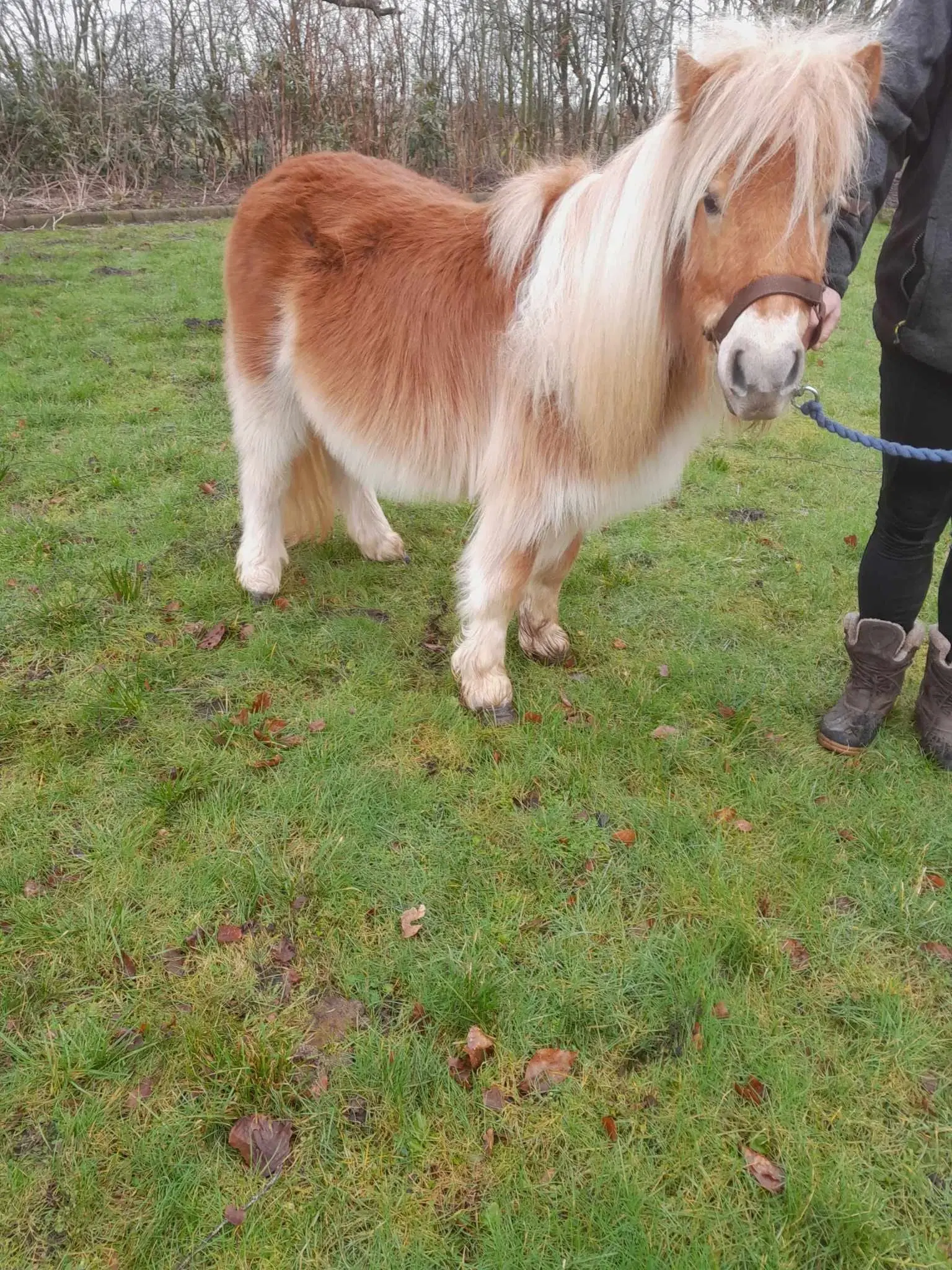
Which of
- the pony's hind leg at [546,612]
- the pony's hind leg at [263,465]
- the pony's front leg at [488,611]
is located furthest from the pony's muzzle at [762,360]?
the pony's hind leg at [263,465]

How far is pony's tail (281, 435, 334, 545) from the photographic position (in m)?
3.46

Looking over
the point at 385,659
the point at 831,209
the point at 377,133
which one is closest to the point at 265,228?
the point at 385,659

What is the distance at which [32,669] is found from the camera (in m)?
2.88

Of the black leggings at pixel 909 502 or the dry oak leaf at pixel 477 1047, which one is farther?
the black leggings at pixel 909 502

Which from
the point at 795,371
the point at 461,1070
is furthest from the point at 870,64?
the point at 461,1070

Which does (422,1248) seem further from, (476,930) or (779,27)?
(779,27)

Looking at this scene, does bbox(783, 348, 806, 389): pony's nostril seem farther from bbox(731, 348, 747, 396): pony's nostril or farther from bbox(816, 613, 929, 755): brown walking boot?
bbox(816, 613, 929, 755): brown walking boot

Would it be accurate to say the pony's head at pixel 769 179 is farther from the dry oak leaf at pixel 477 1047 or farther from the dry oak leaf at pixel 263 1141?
the dry oak leaf at pixel 263 1141

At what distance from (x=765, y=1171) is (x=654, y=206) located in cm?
222

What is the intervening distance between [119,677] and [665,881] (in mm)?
2106

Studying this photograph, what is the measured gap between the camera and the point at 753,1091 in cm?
167

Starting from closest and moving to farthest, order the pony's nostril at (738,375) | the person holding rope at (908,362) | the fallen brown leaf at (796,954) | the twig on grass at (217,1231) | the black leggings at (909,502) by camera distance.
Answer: the twig on grass at (217,1231) → the pony's nostril at (738,375) → the person holding rope at (908,362) → the fallen brown leaf at (796,954) → the black leggings at (909,502)

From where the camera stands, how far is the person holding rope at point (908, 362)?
6.08 ft

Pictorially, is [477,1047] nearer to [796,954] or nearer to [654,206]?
[796,954]
